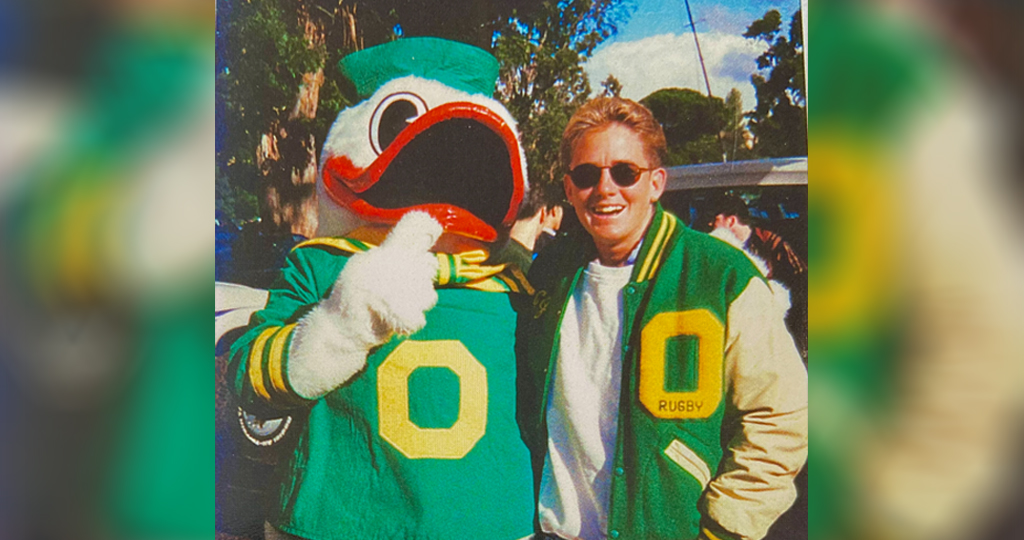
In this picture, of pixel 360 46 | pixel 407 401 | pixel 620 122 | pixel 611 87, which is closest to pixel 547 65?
pixel 611 87

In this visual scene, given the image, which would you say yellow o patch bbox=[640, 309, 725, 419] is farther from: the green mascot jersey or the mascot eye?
the mascot eye

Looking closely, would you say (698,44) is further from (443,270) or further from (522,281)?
(443,270)

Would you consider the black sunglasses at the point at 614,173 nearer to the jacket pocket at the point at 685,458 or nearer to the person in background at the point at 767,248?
the person in background at the point at 767,248

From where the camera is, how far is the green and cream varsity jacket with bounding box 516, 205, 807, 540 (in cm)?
264

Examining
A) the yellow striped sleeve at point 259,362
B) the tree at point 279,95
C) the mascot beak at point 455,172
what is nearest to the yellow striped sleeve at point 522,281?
the mascot beak at point 455,172

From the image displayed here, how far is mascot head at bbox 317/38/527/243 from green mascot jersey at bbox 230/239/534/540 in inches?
8.6

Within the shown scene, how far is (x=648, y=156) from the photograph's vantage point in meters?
2.67

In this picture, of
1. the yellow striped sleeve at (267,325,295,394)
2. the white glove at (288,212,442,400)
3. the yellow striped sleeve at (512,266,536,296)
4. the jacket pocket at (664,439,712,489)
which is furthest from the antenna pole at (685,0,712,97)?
the yellow striped sleeve at (267,325,295,394)

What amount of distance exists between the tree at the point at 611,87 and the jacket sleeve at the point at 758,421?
997 millimetres

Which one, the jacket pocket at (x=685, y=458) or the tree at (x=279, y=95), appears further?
the tree at (x=279, y=95)

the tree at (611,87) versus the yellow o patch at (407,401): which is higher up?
the tree at (611,87)

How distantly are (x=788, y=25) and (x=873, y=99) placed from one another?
1.59 feet

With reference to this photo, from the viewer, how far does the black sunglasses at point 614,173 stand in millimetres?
2666

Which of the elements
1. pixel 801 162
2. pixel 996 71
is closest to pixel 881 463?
pixel 801 162
